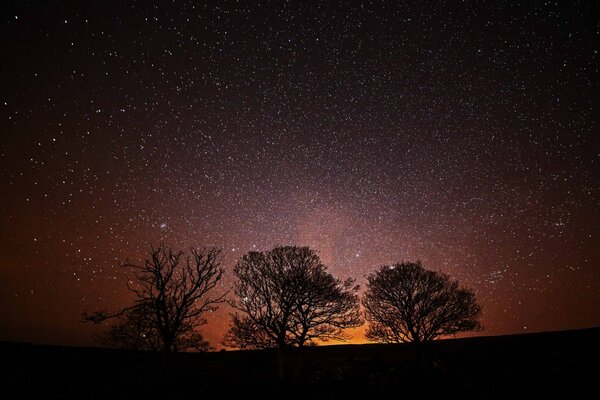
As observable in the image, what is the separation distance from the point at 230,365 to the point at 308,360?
6291mm

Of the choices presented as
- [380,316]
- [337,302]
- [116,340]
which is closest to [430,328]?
[380,316]

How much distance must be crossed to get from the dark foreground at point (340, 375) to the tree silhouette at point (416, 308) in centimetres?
182

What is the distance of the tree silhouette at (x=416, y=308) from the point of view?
22.1 meters

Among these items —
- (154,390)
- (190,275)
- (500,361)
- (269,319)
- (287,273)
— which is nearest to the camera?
(154,390)

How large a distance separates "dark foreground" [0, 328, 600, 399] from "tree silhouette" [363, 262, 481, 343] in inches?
71.6

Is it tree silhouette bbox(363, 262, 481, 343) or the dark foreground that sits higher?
tree silhouette bbox(363, 262, 481, 343)

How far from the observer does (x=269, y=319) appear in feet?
64.1

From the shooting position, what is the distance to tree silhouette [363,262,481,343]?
22125 mm

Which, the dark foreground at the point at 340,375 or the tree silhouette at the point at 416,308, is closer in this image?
the dark foreground at the point at 340,375

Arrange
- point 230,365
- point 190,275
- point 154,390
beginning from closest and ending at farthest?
point 154,390, point 190,275, point 230,365

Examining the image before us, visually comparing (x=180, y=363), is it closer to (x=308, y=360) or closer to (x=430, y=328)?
(x=308, y=360)

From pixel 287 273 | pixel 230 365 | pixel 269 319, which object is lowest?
pixel 230 365

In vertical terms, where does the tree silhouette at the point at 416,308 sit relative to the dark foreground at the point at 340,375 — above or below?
above

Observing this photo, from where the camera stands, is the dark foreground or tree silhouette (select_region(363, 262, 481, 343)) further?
tree silhouette (select_region(363, 262, 481, 343))
